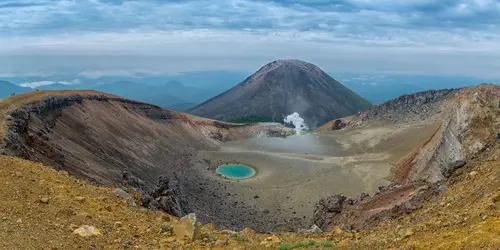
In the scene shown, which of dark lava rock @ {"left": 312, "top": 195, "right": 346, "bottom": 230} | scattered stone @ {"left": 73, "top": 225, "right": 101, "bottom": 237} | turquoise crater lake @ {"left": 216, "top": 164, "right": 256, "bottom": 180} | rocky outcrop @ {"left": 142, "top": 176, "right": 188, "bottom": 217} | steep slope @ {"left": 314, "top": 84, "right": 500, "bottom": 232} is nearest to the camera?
scattered stone @ {"left": 73, "top": 225, "right": 101, "bottom": 237}

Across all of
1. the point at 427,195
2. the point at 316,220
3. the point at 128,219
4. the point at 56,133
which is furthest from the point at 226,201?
the point at 128,219

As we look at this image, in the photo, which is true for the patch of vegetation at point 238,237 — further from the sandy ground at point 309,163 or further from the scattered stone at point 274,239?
the sandy ground at point 309,163

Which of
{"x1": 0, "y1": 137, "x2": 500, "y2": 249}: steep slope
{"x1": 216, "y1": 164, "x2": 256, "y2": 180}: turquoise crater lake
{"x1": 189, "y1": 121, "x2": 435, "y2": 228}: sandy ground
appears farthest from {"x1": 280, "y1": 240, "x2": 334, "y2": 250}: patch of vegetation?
{"x1": 216, "y1": 164, "x2": 256, "y2": 180}: turquoise crater lake

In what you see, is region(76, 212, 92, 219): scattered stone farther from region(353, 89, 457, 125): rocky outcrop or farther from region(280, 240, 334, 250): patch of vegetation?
region(353, 89, 457, 125): rocky outcrop

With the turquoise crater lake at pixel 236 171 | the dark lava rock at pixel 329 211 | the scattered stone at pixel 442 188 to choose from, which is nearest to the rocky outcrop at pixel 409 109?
the turquoise crater lake at pixel 236 171

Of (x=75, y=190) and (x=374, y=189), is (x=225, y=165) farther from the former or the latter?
(x=75, y=190)

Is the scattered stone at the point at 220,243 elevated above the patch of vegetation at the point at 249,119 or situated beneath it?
elevated above
